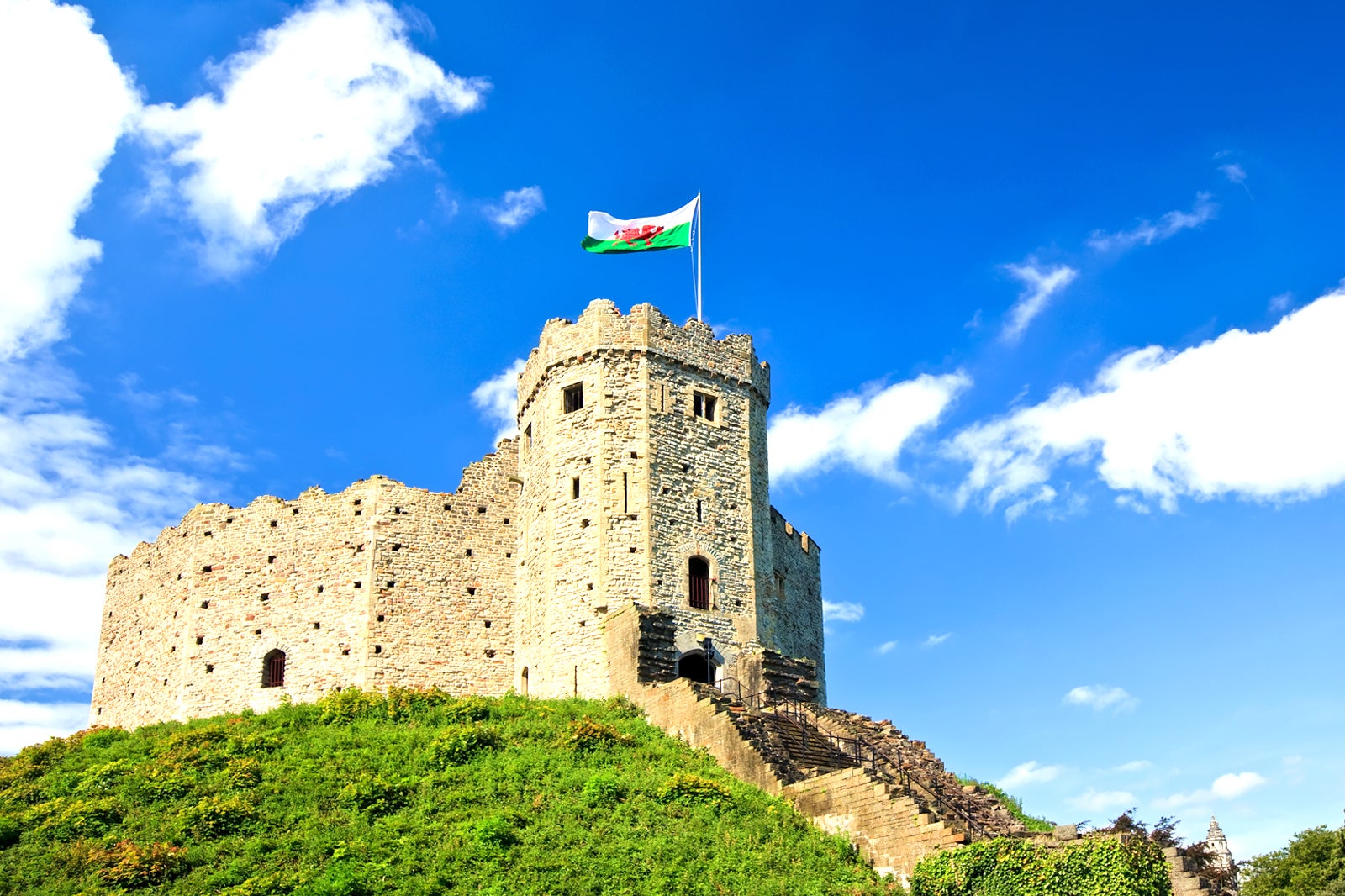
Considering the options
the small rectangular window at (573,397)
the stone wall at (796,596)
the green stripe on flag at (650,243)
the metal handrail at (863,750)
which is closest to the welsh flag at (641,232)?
the green stripe on flag at (650,243)

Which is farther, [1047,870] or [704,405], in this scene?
[704,405]

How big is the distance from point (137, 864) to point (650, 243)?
75.1ft

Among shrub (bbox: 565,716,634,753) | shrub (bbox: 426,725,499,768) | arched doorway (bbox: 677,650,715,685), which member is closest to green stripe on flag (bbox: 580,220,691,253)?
arched doorway (bbox: 677,650,715,685)

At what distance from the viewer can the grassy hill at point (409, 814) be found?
69.9ft

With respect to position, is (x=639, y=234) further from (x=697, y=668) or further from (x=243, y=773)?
(x=243, y=773)

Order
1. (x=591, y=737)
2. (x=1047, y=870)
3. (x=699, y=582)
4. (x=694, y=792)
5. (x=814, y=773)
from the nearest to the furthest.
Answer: (x=1047, y=870)
(x=694, y=792)
(x=814, y=773)
(x=591, y=737)
(x=699, y=582)

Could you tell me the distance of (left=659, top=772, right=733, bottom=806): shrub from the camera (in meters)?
24.8

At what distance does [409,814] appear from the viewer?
2386cm

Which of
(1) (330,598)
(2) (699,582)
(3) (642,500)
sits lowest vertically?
(2) (699,582)

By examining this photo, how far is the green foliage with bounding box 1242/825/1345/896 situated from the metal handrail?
12722 mm

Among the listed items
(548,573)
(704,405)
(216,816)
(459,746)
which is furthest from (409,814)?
(704,405)

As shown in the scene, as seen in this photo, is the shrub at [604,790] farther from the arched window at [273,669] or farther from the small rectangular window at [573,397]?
the arched window at [273,669]

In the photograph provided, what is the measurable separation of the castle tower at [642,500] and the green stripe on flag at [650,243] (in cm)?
208

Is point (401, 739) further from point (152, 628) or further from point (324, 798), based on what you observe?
point (152, 628)
